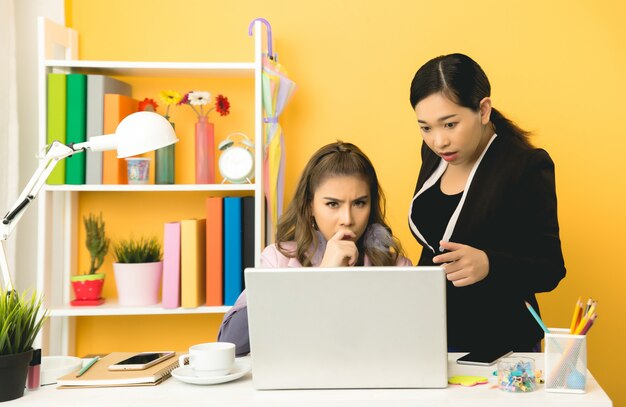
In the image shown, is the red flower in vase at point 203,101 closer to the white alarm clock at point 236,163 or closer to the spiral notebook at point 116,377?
the white alarm clock at point 236,163

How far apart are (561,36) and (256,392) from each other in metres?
2.05

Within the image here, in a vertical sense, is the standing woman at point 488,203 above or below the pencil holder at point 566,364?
above

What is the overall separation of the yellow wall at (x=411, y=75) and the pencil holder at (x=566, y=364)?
4.88ft

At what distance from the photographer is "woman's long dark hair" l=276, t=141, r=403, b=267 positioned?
1928 millimetres

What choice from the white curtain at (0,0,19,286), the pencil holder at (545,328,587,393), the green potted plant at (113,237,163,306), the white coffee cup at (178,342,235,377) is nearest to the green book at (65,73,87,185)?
the white curtain at (0,0,19,286)

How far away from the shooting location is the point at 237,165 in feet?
8.46

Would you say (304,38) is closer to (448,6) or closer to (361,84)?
(361,84)

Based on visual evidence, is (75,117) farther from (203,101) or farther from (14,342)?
(14,342)

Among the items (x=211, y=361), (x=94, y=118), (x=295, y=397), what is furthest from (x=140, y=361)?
(x=94, y=118)

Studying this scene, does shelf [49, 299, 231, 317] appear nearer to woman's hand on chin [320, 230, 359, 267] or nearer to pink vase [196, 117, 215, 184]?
pink vase [196, 117, 215, 184]

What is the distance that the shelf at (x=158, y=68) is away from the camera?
2.53 meters

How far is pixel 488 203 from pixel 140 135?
3.01ft

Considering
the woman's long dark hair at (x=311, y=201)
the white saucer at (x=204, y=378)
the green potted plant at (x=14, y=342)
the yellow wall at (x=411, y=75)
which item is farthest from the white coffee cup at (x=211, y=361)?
the yellow wall at (x=411, y=75)

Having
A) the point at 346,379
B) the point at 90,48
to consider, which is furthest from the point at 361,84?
the point at 346,379
